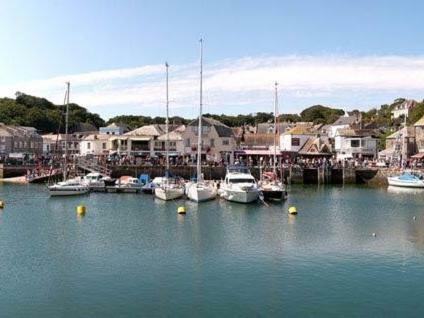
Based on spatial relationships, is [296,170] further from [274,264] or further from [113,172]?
[274,264]

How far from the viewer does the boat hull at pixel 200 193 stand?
→ 52.5 m

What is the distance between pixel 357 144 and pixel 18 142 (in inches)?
2473

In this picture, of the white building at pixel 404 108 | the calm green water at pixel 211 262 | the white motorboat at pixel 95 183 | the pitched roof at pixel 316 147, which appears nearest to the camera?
the calm green water at pixel 211 262

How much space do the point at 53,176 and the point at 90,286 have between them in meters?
54.0

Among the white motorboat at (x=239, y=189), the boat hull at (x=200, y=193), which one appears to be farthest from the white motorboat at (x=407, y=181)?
the boat hull at (x=200, y=193)

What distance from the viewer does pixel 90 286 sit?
25.0 m

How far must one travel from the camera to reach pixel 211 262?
29.5 meters

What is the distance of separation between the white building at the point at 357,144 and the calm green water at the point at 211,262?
5224cm

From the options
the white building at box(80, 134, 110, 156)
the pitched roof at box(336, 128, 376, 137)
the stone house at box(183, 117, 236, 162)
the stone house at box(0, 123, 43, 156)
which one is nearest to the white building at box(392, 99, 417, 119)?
the pitched roof at box(336, 128, 376, 137)

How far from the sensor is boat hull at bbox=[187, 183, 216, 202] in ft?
172

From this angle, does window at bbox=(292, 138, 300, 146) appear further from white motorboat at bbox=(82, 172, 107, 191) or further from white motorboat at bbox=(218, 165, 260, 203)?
white motorboat at bbox=(218, 165, 260, 203)

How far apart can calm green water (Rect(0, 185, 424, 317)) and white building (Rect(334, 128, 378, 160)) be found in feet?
171

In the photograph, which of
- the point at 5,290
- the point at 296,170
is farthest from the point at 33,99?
the point at 5,290

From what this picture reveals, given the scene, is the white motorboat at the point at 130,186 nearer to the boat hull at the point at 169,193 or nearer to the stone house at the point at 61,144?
the boat hull at the point at 169,193
